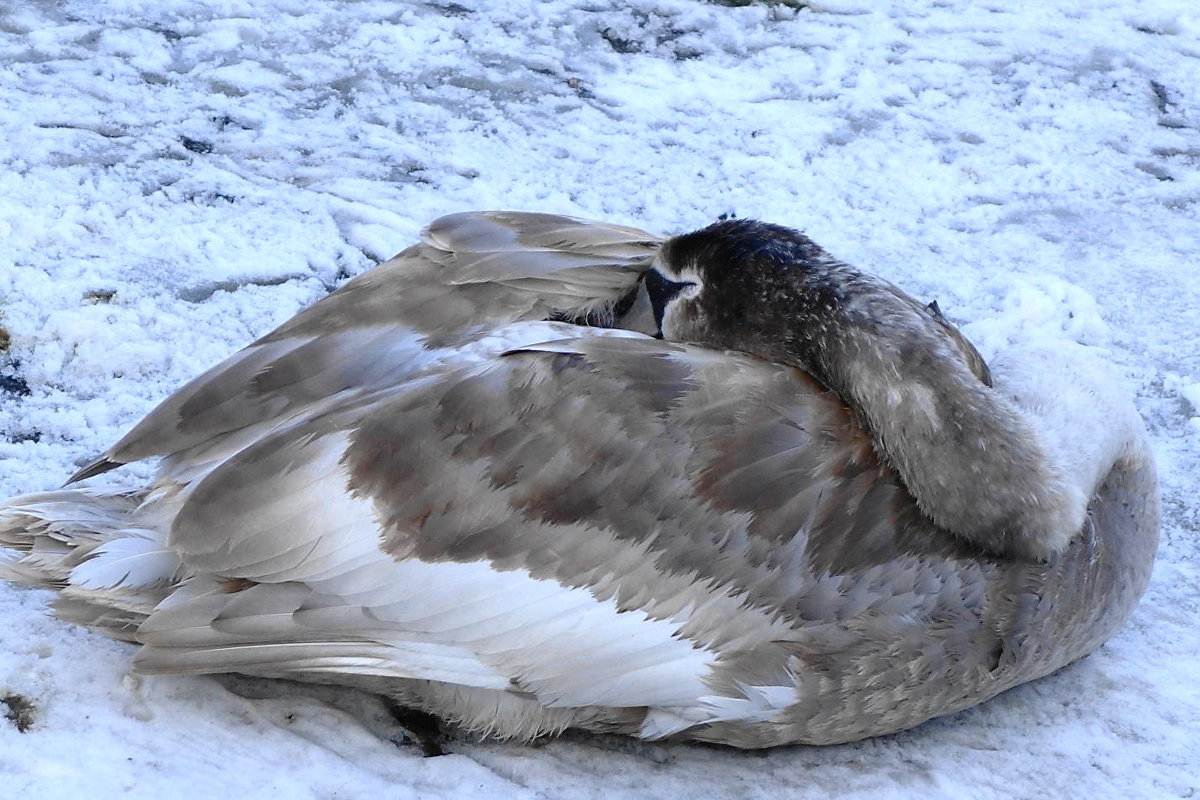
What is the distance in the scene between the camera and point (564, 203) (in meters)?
4.93

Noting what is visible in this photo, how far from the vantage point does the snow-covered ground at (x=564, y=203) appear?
2.76 m

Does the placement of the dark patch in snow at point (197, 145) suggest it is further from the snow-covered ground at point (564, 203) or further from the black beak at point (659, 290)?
the black beak at point (659, 290)

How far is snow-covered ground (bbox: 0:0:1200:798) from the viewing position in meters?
2.76

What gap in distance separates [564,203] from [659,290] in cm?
172

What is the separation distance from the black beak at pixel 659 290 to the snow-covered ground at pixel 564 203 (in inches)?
41.5

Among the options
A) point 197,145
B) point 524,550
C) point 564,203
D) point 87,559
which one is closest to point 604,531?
point 524,550

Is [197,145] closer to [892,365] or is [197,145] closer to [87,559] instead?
[87,559]

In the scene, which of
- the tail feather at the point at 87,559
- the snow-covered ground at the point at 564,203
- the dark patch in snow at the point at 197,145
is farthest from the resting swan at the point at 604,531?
the dark patch in snow at the point at 197,145

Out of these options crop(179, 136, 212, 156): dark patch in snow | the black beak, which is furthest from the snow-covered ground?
the black beak

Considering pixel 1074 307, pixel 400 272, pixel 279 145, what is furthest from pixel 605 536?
pixel 279 145

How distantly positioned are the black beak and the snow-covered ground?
1.05m

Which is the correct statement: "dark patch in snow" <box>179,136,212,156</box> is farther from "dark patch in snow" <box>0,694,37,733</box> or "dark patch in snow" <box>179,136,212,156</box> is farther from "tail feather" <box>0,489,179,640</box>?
"dark patch in snow" <box>0,694,37,733</box>

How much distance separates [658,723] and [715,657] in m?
0.20

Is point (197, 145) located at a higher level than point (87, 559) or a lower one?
higher
